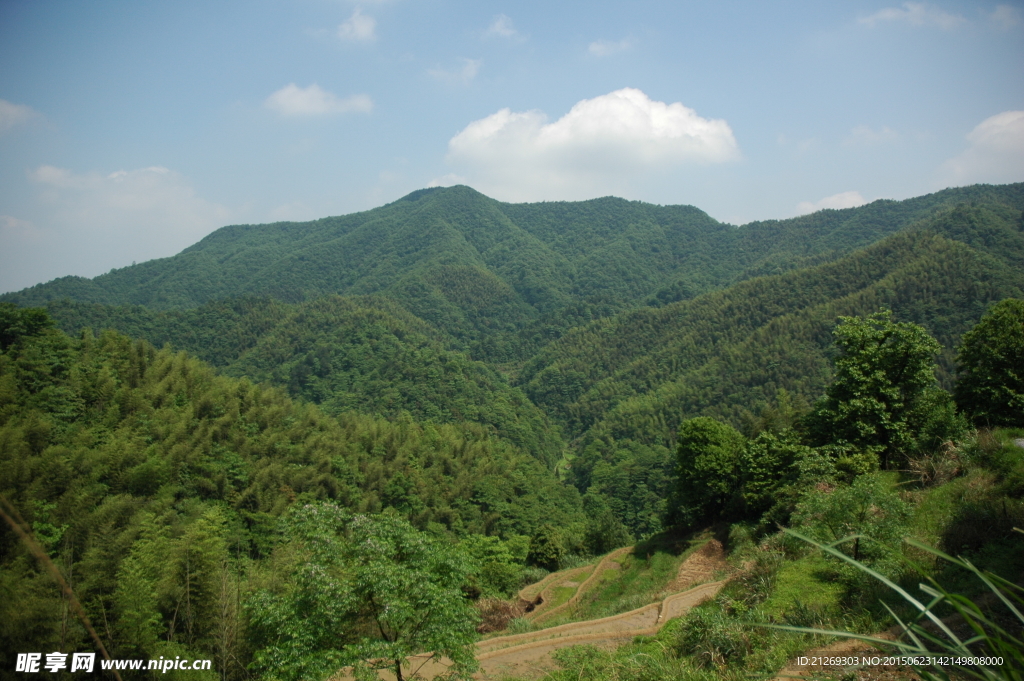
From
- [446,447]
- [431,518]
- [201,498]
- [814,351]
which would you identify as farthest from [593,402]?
[201,498]

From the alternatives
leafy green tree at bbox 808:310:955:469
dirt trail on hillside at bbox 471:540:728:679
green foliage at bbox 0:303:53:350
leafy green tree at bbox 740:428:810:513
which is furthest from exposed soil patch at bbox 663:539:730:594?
green foliage at bbox 0:303:53:350

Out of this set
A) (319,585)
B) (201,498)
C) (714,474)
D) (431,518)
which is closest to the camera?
(319,585)

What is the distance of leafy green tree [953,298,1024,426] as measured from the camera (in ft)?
63.0

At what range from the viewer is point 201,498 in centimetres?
3403

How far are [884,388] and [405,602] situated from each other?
2108cm

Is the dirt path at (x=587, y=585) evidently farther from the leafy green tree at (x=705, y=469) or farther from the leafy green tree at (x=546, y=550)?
the leafy green tree at (x=546, y=550)

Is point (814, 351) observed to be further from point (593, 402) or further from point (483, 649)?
point (483, 649)

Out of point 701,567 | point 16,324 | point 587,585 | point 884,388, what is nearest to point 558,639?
point 701,567

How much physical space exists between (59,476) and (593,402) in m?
116

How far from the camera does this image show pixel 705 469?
29250mm

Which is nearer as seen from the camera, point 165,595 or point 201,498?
point 165,595

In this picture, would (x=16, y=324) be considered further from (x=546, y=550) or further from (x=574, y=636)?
(x=574, y=636)

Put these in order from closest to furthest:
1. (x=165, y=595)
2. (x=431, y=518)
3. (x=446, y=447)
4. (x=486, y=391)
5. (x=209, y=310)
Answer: (x=165, y=595)
(x=431, y=518)
(x=446, y=447)
(x=486, y=391)
(x=209, y=310)

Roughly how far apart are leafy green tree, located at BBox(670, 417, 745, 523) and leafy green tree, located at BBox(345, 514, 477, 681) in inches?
814
